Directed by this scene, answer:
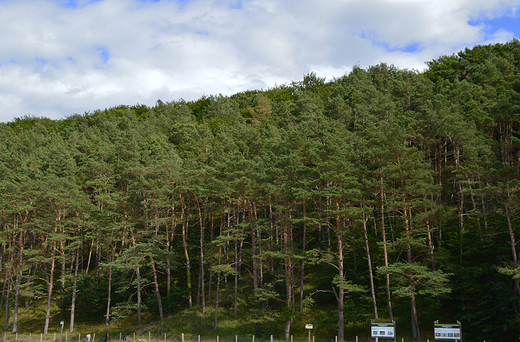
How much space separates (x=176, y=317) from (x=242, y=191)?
46.4 feet

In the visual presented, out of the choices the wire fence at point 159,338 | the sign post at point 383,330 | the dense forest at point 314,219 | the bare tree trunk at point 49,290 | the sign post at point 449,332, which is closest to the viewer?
the sign post at point 449,332

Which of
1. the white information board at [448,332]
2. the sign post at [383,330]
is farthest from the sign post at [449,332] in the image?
the sign post at [383,330]

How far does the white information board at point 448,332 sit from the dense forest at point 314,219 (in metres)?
2.74

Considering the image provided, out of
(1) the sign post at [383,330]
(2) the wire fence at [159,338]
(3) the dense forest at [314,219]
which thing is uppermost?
(3) the dense forest at [314,219]

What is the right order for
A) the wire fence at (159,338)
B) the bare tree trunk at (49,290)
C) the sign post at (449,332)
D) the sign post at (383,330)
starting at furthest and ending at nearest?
the bare tree trunk at (49,290), the wire fence at (159,338), the sign post at (383,330), the sign post at (449,332)

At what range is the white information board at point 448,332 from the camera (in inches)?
881

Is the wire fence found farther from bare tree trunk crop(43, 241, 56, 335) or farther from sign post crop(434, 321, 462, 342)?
sign post crop(434, 321, 462, 342)

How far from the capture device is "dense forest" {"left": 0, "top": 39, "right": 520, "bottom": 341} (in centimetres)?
2738

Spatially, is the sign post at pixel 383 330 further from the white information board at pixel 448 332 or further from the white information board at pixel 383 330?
the white information board at pixel 448 332

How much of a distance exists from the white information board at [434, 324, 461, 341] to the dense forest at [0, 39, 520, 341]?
8.98 ft

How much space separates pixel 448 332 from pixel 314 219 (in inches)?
439

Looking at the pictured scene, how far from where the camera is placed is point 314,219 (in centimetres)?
2911

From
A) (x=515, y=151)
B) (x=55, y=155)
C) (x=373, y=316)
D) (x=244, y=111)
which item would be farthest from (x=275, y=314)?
(x=244, y=111)

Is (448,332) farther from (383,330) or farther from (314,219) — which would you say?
(314,219)
